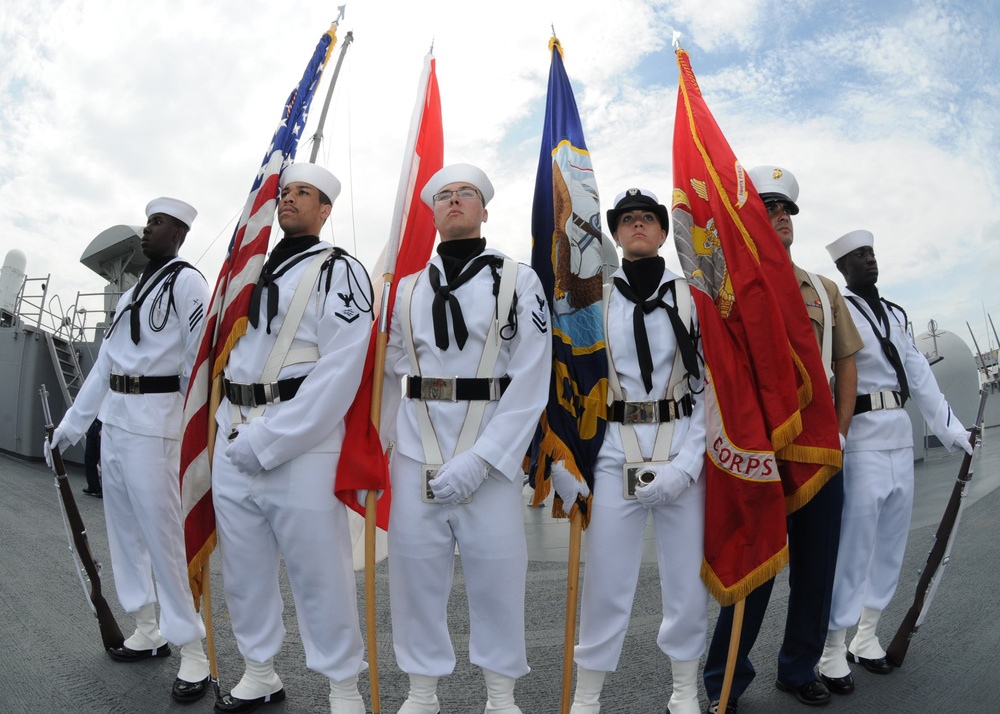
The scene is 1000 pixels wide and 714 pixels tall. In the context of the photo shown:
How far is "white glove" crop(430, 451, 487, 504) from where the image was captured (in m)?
2.82

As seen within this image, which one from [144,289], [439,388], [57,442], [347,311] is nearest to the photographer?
[439,388]

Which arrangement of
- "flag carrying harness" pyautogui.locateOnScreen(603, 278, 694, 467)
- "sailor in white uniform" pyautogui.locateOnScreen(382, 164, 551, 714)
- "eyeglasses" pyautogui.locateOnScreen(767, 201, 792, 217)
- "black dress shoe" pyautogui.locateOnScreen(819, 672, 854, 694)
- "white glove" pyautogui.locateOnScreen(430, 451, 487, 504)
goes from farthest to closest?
"eyeglasses" pyautogui.locateOnScreen(767, 201, 792, 217) < "black dress shoe" pyautogui.locateOnScreen(819, 672, 854, 694) < "flag carrying harness" pyautogui.locateOnScreen(603, 278, 694, 467) < "sailor in white uniform" pyautogui.locateOnScreen(382, 164, 551, 714) < "white glove" pyautogui.locateOnScreen(430, 451, 487, 504)

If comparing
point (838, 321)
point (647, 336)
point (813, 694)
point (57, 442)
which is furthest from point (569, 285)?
point (57, 442)

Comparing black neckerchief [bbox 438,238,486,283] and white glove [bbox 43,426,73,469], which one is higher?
black neckerchief [bbox 438,238,486,283]

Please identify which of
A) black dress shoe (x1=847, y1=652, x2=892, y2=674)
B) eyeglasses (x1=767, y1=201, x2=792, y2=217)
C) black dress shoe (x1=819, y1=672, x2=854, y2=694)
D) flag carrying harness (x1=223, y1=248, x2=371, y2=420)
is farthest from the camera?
black dress shoe (x1=847, y1=652, x2=892, y2=674)

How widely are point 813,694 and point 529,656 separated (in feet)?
5.00

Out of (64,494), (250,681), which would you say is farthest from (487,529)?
(64,494)

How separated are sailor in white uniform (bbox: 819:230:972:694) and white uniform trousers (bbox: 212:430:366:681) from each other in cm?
246

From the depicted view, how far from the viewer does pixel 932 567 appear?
13.5 ft

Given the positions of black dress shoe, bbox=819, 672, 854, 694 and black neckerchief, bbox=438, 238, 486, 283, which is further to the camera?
black dress shoe, bbox=819, 672, 854, 694

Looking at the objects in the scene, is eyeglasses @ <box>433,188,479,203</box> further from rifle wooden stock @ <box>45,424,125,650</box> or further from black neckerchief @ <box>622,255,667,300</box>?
rifle wooden stock @ <box>45,424,125,650</box>

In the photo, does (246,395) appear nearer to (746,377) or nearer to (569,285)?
(569,285)

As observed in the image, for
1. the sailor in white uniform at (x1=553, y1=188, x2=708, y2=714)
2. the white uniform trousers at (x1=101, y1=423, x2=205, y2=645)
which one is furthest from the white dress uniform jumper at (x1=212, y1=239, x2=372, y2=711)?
the sailor in white uniform at (x1=553, y1=188, x2=708, y2=714)

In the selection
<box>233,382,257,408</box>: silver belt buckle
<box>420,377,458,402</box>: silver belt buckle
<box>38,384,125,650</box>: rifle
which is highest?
<box>420,377,458,402</box>: silver belt buckle
